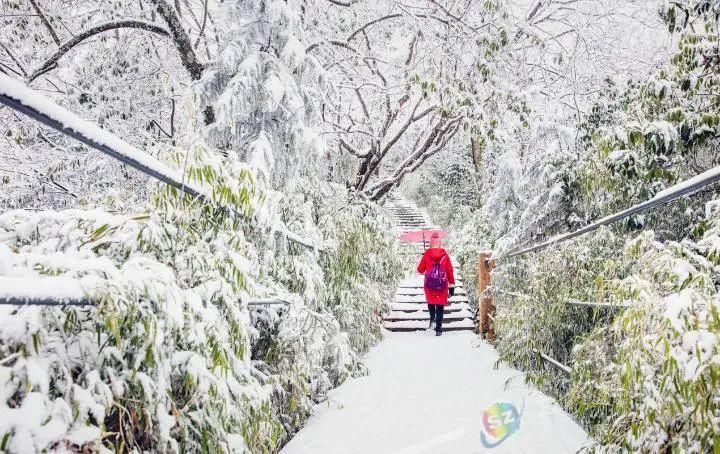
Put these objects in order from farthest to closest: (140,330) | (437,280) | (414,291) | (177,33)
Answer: (414,291)
(437,280)
(177,33)
(140,330)

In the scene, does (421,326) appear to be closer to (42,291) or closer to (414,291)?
(414,291)

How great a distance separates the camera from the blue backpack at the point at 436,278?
722 centimetres

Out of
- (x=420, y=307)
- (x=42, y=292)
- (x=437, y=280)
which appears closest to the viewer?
(x=42, y=292)

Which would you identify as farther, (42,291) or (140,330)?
(140,330)

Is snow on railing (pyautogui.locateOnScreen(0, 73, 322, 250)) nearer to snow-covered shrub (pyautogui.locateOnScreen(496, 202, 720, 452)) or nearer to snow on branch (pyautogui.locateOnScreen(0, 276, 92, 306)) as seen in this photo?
snow on branch (pyautogui.locateOnScreen(0, 276, 92, 306))

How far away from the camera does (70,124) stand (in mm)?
1016

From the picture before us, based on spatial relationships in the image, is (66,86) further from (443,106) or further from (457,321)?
(457,321)

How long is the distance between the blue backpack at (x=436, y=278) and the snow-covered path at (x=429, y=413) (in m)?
1.63

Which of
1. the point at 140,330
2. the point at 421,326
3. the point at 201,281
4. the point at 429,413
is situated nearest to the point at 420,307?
the point at 421,326

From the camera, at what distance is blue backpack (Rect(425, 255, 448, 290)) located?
7223 millimetres

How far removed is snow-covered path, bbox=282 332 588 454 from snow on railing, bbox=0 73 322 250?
2.46m

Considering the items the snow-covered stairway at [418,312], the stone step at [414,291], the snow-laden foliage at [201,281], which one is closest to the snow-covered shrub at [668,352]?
the snow-laden foliage at [201,281]

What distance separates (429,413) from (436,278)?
3.65m

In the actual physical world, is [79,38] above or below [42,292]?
above
